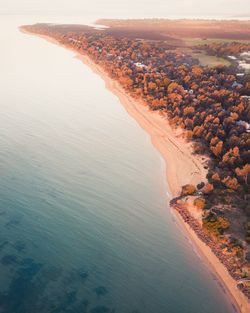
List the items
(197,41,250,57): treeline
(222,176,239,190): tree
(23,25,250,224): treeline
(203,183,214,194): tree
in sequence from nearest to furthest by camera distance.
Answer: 1. (203,183,214,194): tree
2. (222,176,239,190): tree
3. (23,25,250,224): treeline
4. (197,41,250,57): treeline

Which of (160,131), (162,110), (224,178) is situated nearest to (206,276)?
(224,178)

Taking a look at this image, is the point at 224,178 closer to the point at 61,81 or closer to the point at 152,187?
the point at 152,187

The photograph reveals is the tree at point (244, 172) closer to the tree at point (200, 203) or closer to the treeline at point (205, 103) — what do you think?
the treeline at point (205, 103)

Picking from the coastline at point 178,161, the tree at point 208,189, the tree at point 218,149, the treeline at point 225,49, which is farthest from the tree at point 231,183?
the treeline at point 225,49

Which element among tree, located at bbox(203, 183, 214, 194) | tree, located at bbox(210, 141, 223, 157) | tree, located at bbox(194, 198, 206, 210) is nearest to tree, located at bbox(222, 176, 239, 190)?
tree, located at bbox(203, 183, 214, 194)

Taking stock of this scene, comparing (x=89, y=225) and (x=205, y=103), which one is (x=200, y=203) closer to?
(x=89, y=225)

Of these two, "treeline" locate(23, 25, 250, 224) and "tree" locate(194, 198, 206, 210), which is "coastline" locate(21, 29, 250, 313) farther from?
"tree" locate(194, 198, 206, 210)
